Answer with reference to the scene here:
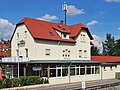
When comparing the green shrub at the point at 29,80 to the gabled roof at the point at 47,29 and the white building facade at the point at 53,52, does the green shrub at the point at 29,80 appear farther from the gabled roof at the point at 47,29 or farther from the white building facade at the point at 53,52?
the gabled roof at the point at 47,29

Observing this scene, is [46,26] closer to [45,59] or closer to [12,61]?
[45,59]

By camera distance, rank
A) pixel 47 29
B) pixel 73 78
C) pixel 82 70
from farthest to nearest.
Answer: pixel 47 29, pixel 82 70, pixel 73 78

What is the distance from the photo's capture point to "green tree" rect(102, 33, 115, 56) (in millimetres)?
90025

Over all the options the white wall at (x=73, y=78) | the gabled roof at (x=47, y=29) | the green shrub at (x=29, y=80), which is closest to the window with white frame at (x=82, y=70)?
the white wall at (x=73, y=78)

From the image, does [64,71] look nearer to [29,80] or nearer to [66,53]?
[66,53]

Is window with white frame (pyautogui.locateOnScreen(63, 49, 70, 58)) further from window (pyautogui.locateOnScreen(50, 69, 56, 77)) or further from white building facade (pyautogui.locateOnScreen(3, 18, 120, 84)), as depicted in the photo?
window (pyautogui.locateOnScreen(50, 69, 56, 77))

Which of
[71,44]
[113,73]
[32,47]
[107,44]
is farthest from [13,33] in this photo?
[107,44]

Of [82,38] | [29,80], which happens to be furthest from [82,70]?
[29,80]

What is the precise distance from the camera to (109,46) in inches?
3679

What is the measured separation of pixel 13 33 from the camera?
4191 centimetres

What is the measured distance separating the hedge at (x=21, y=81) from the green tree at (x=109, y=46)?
59.8 metres

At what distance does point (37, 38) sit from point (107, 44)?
2452 inches

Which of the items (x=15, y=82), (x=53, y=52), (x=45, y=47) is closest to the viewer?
(x=15, y=82)

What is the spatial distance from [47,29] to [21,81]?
12755 mm
